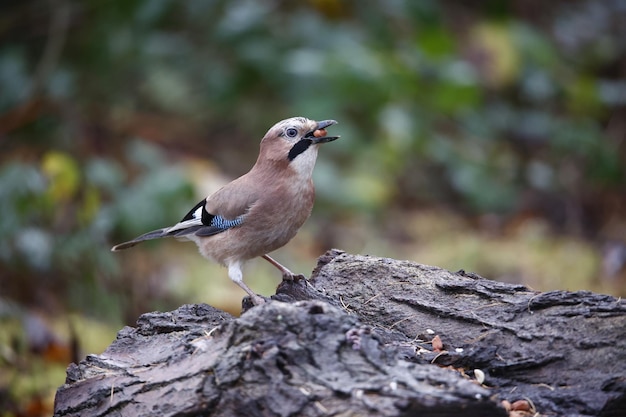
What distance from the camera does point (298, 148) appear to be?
4.69 metres

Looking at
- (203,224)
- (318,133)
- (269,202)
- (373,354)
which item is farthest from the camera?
(203,224)

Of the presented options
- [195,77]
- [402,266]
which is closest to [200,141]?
[195,77]

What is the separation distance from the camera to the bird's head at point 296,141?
468cm

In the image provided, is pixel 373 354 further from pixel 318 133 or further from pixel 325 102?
pixel 325 102

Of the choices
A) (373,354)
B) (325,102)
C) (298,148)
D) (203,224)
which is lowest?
(373,354)

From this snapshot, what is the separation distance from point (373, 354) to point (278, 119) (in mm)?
6974

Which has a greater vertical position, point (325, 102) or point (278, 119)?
point (278, 119)

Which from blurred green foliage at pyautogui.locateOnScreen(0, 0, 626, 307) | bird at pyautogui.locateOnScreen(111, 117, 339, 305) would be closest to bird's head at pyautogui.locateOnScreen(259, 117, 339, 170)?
bird at pyautogui.locateOnScreen(111, 117, 339, 305)

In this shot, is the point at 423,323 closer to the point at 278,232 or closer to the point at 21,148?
the point at 278,232

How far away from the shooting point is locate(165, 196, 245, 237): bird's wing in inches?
187

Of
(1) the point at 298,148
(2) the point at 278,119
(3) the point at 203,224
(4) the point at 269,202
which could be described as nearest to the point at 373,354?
(4) the point at 269,202

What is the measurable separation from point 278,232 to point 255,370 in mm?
1668

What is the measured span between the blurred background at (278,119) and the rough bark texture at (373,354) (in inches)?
120

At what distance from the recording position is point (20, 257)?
6.82 meters
